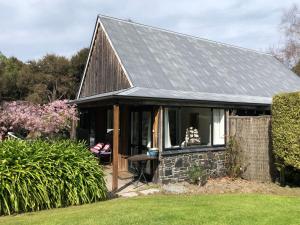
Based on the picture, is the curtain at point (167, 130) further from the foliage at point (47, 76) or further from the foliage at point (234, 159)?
the foliage at point (47, 76)

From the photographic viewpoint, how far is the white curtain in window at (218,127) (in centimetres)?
1238

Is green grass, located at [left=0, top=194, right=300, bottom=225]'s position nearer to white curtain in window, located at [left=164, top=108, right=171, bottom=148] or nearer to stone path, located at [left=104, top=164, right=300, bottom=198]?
stone path, located at [left=104, top=164, right=300, bottom=198]

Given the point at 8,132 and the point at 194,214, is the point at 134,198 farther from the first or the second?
the point at 8,132

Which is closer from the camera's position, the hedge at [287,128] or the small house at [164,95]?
the hedge at [287,128]

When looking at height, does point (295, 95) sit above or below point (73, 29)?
below

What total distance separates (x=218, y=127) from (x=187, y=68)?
10.4ft

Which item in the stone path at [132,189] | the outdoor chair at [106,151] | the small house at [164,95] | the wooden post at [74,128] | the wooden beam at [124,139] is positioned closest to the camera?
the stone path at [132,189]

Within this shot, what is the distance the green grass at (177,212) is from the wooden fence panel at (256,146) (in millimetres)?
2720

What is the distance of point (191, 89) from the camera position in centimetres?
1284

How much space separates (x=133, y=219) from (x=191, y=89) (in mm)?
7303

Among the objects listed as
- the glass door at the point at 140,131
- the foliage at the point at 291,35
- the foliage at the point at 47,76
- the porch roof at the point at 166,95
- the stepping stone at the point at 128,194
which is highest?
the foliage at the point at 291,35

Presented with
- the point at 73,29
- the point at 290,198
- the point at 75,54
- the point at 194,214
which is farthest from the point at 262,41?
the point at 194,214

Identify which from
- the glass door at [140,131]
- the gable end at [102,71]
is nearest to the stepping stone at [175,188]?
the glass door at [140,131]

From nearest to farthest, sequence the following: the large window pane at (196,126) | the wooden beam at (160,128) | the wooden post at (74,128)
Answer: the wooden beam at (160,128), the large window pane at (196,126), the wooden post at (74,128)
